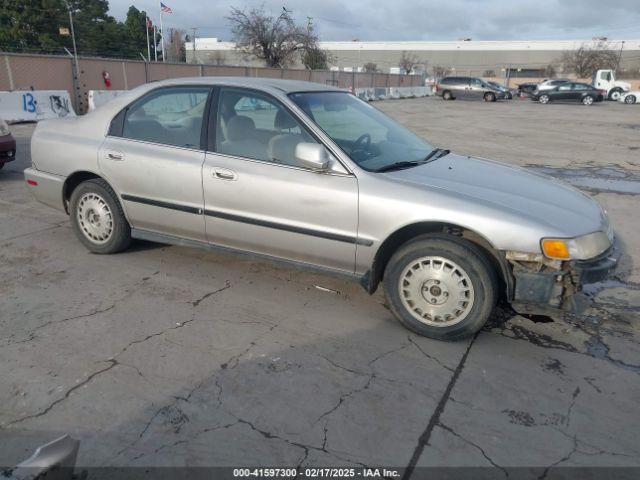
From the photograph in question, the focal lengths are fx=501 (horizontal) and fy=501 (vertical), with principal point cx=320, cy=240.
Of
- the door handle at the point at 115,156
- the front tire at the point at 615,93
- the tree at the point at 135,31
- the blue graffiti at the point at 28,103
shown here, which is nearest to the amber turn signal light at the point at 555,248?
the door handle at the point at 115,156

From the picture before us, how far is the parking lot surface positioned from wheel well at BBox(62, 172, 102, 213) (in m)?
0.53

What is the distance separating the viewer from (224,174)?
3840 mm

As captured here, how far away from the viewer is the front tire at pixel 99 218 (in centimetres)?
448

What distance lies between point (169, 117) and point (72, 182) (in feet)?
4.13

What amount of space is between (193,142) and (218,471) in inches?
102

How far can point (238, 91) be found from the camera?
4012 millimetres

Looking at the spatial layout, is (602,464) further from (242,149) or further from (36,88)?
(36,88)

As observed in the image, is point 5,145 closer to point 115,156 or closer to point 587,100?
point 115,156

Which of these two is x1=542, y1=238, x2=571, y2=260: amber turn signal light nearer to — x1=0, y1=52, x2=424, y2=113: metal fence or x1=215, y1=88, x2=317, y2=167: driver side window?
x1=215, y1=88, x2=317, y2=167: driver side window

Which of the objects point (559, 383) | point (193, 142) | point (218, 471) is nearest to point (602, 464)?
point (559, 383)

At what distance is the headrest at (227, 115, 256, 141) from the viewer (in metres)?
3.92

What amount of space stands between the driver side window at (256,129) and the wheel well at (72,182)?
1441 mm

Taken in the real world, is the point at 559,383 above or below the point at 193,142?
below

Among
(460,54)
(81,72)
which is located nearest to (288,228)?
(81,72)
